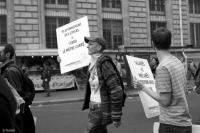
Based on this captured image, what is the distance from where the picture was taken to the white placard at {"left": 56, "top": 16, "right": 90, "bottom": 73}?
659cm

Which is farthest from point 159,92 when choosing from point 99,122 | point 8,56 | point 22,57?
point 22,57

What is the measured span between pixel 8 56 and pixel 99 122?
1577mm

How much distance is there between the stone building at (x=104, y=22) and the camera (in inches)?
960

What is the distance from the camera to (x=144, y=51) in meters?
23.6

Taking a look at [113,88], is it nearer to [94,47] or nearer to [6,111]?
[94,47]

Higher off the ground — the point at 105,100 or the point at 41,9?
the point at 41,9

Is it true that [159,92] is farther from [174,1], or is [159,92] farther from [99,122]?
[174,1]

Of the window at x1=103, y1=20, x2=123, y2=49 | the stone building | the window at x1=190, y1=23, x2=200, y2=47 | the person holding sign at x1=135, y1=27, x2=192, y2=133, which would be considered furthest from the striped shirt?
the window at x1=190, y1=23, x2=200, y2=47

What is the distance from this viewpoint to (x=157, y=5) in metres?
31.7

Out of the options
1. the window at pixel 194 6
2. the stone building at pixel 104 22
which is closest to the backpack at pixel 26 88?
the stone building at pixel 104 22

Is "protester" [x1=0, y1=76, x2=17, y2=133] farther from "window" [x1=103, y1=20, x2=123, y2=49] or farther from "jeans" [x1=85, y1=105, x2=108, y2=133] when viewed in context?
"window" [x1=103, y1=20, x2=123, y2=49]

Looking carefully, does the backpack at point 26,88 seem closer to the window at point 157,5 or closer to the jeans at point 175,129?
the jeans at point 175,129

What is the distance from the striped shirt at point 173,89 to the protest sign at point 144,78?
1.24 m

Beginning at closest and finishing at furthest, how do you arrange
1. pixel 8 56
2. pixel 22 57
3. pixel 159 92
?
pixel 159 92 < pixel 8 56 < pixel 22 57
